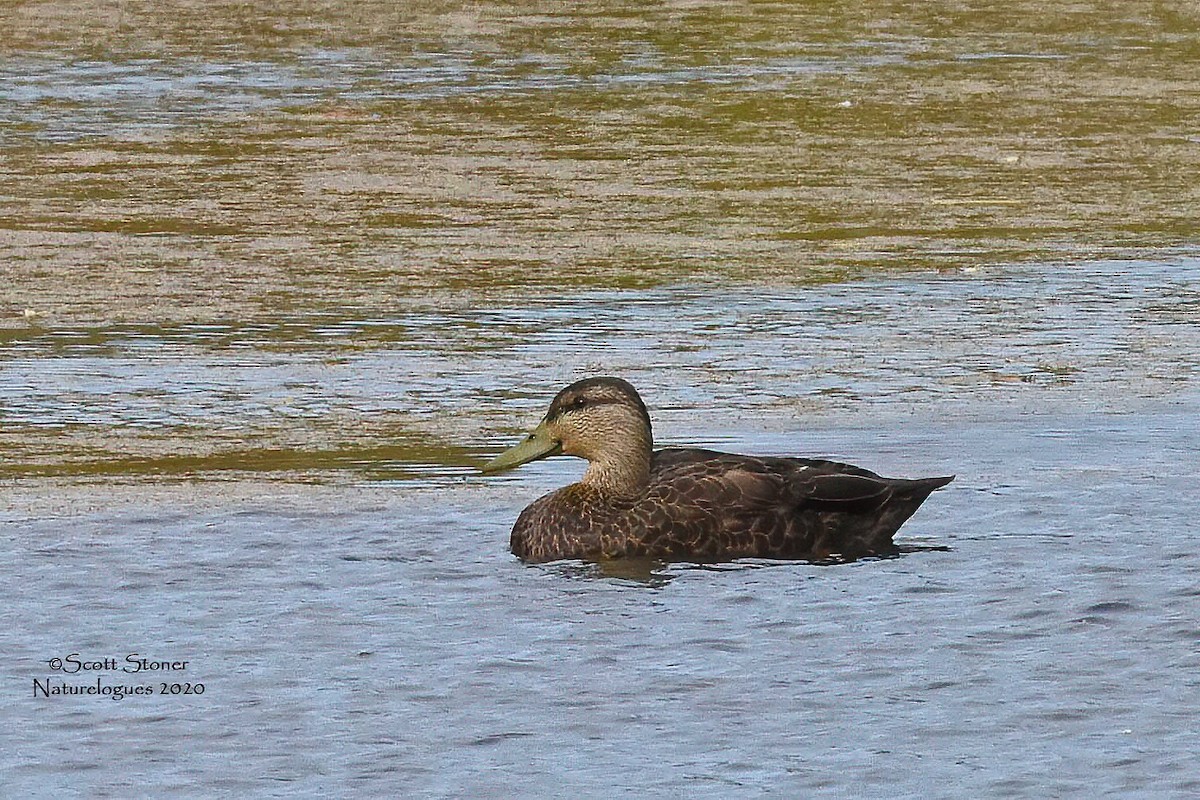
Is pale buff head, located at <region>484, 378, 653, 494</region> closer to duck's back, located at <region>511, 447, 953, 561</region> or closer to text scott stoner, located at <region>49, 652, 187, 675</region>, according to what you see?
duck's back, located at <region>511, 447, 953, 561</region>

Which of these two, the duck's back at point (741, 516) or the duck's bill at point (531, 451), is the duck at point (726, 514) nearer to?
the duck's back at point (741, 516)

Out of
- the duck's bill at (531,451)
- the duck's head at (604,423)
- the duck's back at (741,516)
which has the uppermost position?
the duck's head at (604,423)

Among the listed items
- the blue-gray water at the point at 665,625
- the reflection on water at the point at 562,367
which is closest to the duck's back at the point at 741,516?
the blue-gray water at the point at 665,625

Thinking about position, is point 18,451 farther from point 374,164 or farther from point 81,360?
point 374,164

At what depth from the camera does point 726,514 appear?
25.3 ft

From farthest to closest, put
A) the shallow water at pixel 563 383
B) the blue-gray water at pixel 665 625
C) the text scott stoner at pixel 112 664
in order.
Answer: the text scott stoner at pixel 112 664
the shallow water at pixel 563 383
the blue-gray water at pixel 665 625

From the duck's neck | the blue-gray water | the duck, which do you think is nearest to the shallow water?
the blue-gray water

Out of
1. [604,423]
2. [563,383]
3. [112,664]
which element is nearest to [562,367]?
[563,383]

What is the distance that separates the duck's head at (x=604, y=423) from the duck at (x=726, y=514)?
88 millimetres

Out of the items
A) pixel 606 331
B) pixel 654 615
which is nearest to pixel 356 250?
pixel 606 331

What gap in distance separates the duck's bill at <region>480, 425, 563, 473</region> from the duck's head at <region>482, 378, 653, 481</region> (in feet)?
0.19

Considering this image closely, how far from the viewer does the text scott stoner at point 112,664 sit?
20.2ft

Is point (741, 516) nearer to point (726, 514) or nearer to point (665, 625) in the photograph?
point (726, 514)

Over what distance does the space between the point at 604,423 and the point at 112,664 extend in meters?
2.24
